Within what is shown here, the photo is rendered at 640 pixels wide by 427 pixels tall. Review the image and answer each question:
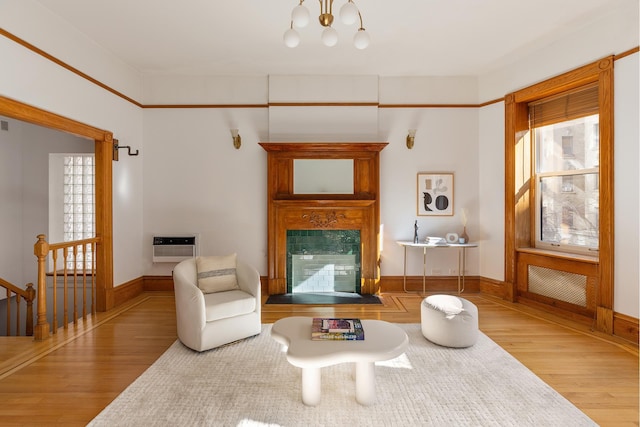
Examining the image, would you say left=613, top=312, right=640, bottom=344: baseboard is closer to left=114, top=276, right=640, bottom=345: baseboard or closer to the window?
the window

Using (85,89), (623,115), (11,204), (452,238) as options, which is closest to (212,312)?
(85,89)

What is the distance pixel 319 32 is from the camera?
3723mm

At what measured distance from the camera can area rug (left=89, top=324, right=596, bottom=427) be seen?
2.02 m

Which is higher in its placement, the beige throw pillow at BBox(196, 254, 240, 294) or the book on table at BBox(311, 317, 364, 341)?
the beige throw pillow at BBox(196, 254, 240, 294)

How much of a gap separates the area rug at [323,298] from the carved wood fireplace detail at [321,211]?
0.59ft

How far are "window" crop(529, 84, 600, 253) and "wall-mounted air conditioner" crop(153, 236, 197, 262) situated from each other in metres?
4.80

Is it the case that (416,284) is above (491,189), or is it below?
below

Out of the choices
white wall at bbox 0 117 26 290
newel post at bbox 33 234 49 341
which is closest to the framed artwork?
newel post at bbox 33 234 49 341

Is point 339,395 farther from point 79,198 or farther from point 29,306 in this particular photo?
point 79,198

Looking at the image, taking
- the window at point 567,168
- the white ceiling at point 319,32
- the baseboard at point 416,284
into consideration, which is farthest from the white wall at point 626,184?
the baseboard at point 416,284

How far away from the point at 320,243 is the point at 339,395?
274 cm

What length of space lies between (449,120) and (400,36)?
Result: 1.68 m

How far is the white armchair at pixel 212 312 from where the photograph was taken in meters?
2.90

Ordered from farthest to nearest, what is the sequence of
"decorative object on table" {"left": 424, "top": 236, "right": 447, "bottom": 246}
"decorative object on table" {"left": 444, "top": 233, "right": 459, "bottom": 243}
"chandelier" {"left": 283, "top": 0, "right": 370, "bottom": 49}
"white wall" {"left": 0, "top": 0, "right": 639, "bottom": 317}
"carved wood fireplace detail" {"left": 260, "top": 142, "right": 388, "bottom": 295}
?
"white wall" {"left": 0, "top": 0, "right": 639, "bottom": 317} → "carved wood fireplace detail" {"left": 260, "top": 142, "right": 388, "bottom": 295} → "decorative object on table" {"left": 444, "top": 233, "right": 459, "bottom": 243} → "decorative object on table" {"left": 424, "top": 236, "right": 447, "bottom": 246} → "chandelier" {"left": 283, "top": 0, "right": 370, "bottom": 49}
